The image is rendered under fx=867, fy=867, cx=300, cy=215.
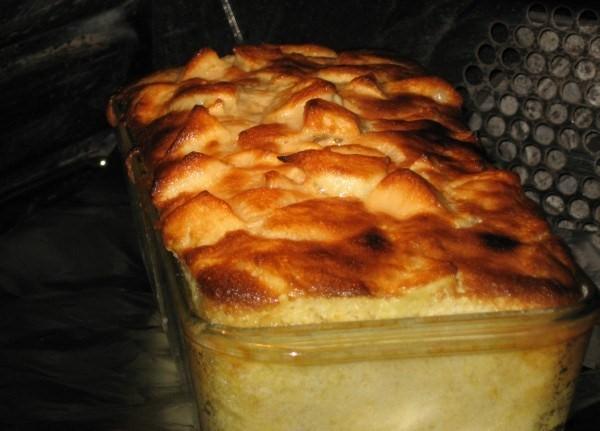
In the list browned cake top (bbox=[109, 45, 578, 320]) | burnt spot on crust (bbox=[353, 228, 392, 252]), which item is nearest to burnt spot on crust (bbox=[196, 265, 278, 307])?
browned cake top (bbox=[109, 45, 578, 320])

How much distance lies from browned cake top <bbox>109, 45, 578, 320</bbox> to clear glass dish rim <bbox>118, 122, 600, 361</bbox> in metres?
0.04

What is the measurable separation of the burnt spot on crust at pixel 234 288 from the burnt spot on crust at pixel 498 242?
27cm

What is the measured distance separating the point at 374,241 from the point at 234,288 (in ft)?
0.58

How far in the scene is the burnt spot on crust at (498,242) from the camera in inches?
40.3

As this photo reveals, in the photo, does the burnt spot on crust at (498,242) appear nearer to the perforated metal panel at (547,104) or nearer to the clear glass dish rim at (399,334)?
the clear glass dish rim at (399,334)

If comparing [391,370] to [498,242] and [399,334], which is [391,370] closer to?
[399,334]

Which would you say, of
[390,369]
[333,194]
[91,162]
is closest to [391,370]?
[390,369]

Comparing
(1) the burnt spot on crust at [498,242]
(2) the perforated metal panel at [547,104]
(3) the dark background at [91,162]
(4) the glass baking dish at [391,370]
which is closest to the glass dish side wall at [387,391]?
(4) the glass baking dish at [391,370]

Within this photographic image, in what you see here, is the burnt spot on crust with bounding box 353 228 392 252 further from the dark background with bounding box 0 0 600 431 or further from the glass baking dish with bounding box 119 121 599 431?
the dark background with bounding box 0 0 600 431

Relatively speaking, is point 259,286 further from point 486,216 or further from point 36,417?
point 36,417

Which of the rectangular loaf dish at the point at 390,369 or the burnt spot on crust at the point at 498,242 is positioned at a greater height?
the burnt spot on crust at the point at 498,242

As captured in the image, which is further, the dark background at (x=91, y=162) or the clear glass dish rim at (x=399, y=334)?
the dark background at (x=91, y=162)

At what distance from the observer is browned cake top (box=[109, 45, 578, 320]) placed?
3.18ft

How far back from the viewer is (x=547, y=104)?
1516mm
